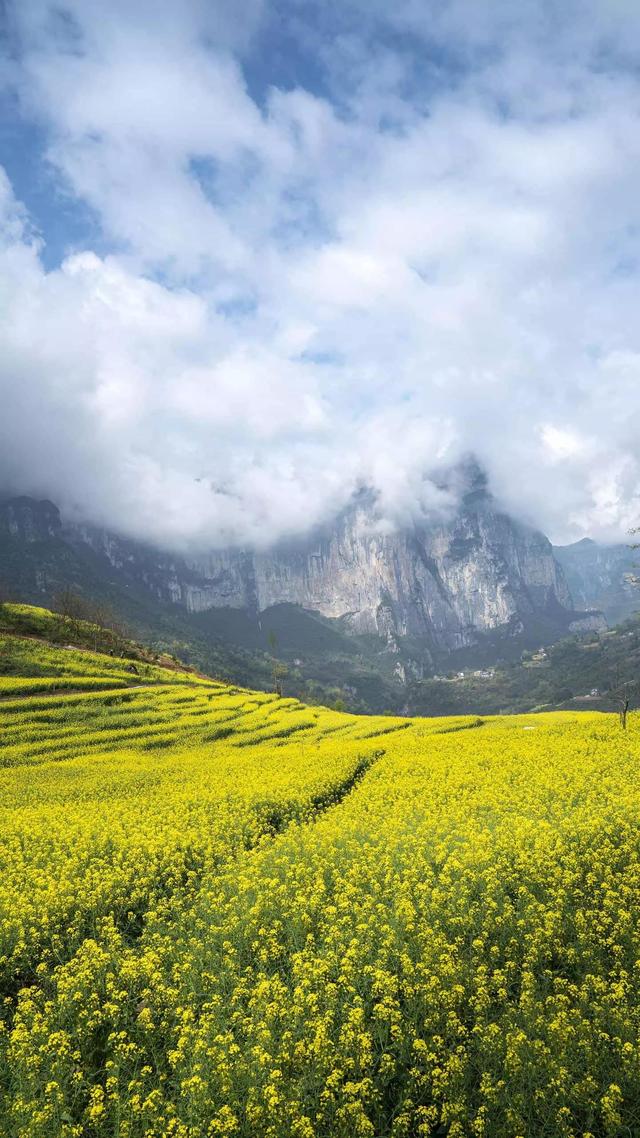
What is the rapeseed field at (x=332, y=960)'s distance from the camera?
8.04 metres

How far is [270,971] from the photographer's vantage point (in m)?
12.0

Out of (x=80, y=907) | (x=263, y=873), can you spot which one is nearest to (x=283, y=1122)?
(x=263, y=873)

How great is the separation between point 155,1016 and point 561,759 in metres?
22.1

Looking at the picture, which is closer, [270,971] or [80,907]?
[270,971]

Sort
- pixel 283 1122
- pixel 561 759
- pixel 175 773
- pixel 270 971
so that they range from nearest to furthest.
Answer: pixel 283 1122 < pixel 270 971 < pixel 561 759 < pixel 175 773

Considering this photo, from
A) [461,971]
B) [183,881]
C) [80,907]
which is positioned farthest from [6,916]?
[461,971]

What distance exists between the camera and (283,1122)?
299 inches

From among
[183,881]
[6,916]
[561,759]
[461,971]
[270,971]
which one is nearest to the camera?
[461,971]

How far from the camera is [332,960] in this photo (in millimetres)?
10875

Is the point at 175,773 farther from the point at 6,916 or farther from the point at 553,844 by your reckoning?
the point at 553,844

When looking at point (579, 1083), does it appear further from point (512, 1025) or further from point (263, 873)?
point (263, 873)

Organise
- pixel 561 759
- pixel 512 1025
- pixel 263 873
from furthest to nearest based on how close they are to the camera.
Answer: pixel 561 759 < pixel 263 873 < pixel 512 1025

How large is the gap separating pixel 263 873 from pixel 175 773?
62.1 feet

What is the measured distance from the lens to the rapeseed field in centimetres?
804
